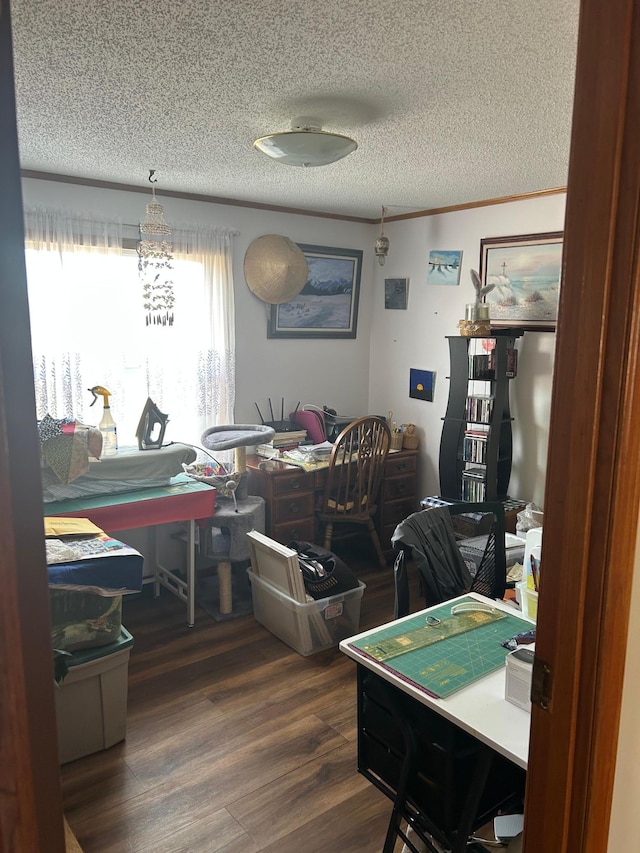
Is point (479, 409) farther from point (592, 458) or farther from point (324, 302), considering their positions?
point (592, 458)

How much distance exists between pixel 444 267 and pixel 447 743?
3.25 metres

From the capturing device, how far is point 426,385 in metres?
4.37

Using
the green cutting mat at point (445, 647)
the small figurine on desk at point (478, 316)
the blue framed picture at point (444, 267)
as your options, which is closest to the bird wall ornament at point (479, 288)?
the small figurine on desk at point (478, 316)

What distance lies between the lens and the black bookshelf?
143 inches

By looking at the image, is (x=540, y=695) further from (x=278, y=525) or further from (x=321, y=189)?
(x=321, y=189)

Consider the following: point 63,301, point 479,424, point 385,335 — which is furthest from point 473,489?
point 63,301

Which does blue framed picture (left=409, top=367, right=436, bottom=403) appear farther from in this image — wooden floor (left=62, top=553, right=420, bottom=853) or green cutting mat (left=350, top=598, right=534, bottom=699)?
green cutting mat (left=350, top=598, right=534, bottom=699)

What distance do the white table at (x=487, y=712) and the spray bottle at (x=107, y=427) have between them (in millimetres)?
2073

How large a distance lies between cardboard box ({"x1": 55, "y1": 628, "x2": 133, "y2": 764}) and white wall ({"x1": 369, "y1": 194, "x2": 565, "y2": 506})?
2.48m

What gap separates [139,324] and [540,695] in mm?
3110

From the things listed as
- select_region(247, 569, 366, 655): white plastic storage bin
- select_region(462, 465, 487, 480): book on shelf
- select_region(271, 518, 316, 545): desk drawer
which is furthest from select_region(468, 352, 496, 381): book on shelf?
select_region(247, 569, 366, 655): white plastic storage bin

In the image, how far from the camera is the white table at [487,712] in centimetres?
135

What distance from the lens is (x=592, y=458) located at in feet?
3.06

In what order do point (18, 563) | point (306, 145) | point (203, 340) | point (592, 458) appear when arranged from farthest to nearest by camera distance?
point (203, 340)
point (306, 145)
point (592, 458)
point (18, 563)
